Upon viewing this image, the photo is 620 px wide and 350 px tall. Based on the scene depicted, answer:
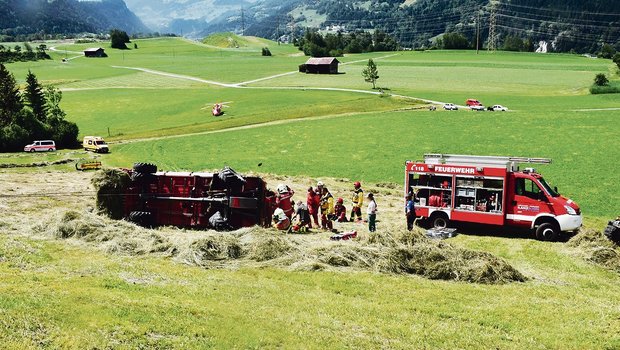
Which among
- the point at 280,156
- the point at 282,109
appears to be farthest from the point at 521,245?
the point at 282,109

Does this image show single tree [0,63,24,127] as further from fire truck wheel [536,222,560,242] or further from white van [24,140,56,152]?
fire truck wheel [536,222,560,242]

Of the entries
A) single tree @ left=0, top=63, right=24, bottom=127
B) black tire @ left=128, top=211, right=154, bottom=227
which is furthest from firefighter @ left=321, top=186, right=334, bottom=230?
single tree @ left=0, top=63, right=24, bottom=127

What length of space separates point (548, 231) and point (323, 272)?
11754 mm

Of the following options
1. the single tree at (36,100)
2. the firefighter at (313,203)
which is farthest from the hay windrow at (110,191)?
the single tree at (36,100)

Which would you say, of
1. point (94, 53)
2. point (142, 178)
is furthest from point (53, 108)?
point (94, 53)

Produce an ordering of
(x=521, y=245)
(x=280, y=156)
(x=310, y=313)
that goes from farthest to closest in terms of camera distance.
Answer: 1. (x=280, y=156)
2. (x=521, y=245)
3. (x=310, y=313)

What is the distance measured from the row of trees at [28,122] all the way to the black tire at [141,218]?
139 ft

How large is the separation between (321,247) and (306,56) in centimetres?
17332

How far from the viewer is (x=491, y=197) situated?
25.2 m

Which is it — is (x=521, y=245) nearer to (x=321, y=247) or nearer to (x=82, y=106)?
(x=321, y=247)

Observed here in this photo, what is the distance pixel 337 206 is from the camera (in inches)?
1117

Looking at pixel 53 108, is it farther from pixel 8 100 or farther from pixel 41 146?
pixel 41 146

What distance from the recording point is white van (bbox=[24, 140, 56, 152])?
190ft

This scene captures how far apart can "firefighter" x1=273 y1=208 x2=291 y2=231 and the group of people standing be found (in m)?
0.35
